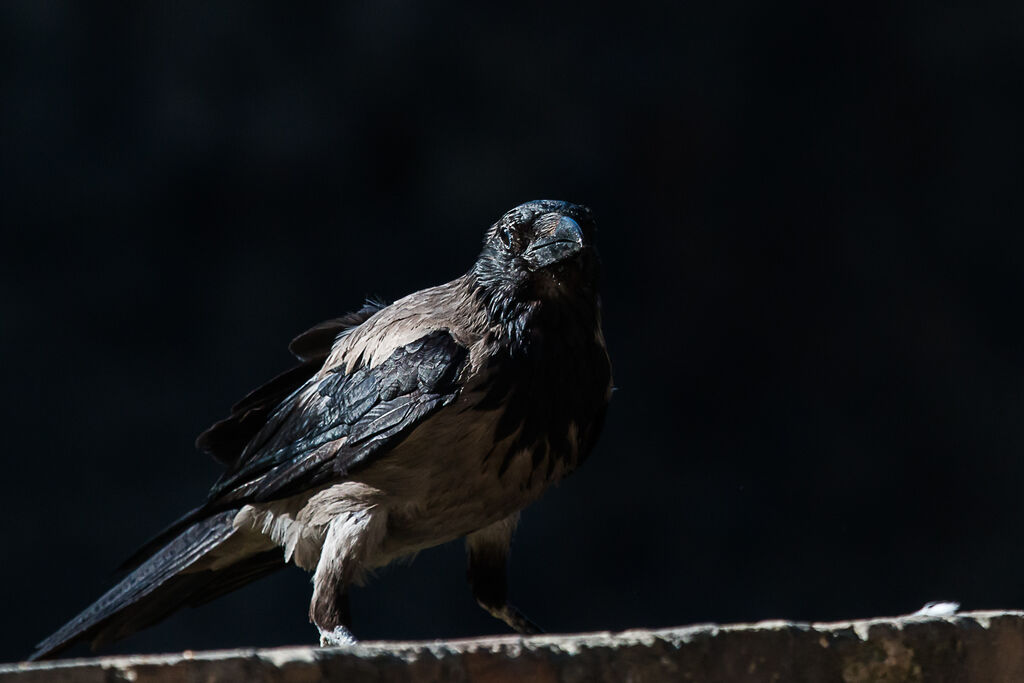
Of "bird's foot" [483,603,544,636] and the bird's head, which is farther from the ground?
the bird's head

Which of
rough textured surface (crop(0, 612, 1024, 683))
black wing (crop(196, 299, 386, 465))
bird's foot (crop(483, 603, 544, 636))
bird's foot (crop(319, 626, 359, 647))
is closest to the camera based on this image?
rough textured surface (crop(0, 612, 1024, 683))

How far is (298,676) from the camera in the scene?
1474 millimetres

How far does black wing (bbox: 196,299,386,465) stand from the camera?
10.3ft

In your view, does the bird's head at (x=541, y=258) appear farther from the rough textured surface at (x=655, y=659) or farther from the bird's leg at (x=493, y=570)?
the rough textured surface at (x=655, y=659)

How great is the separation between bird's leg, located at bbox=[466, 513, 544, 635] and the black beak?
57 cm

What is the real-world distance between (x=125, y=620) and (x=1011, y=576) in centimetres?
330

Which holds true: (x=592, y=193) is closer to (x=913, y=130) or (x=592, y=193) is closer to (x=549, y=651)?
(x=913, y=130)

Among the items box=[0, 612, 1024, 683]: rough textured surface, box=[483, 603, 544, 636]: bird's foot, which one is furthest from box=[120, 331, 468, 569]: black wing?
box=[0, 612, 1024, 683]: rough textured surface

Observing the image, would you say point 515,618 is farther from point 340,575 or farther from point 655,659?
point 655,659

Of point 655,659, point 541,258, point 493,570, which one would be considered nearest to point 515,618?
point 493,570

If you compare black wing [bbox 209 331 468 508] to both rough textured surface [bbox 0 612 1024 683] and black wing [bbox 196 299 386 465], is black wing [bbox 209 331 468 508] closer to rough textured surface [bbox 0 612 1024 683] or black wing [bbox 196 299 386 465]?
black wing [bbox 196 299 386 465]

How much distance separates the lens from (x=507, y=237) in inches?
109

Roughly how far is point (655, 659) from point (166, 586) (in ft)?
5.62

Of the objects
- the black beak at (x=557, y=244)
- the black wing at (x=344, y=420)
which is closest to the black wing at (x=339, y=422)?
the black wing at (x=344, y=420)
